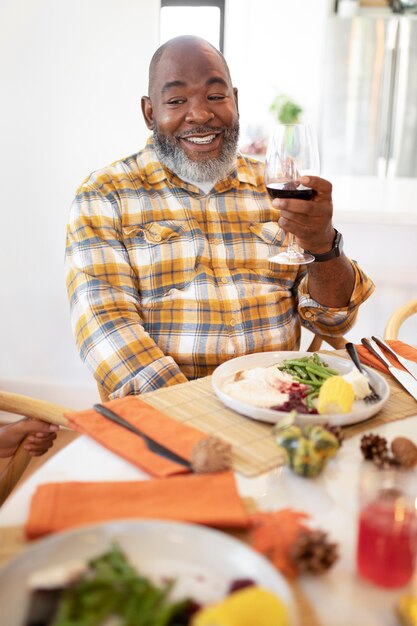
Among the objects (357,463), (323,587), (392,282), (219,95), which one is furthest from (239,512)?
(392,282)

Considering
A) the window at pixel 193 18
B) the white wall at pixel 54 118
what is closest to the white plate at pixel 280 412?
the white wall at pixel 54 118

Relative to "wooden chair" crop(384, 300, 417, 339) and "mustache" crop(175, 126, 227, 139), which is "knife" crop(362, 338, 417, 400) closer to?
"wooden chair" crop(384, 300, 417, 339)

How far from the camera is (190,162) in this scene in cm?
179

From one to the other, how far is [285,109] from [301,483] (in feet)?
15.7

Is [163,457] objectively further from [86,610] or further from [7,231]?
[7,231]

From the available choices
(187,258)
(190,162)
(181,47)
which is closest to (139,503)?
(187,258)

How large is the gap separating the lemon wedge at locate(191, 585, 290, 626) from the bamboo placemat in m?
0.34

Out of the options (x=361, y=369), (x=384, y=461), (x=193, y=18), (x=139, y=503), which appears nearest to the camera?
(x=139, y=503)

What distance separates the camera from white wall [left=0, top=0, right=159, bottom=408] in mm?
2637

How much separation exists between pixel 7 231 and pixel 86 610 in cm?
244

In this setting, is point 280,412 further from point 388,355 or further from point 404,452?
point 388,355

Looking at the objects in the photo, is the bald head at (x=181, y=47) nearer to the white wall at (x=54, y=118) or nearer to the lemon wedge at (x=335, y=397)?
the white wall at (x=54, y=118)

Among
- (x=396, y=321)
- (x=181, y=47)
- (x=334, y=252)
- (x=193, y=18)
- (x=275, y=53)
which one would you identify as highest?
(x=193, y=18)

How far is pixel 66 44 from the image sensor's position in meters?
2.66
